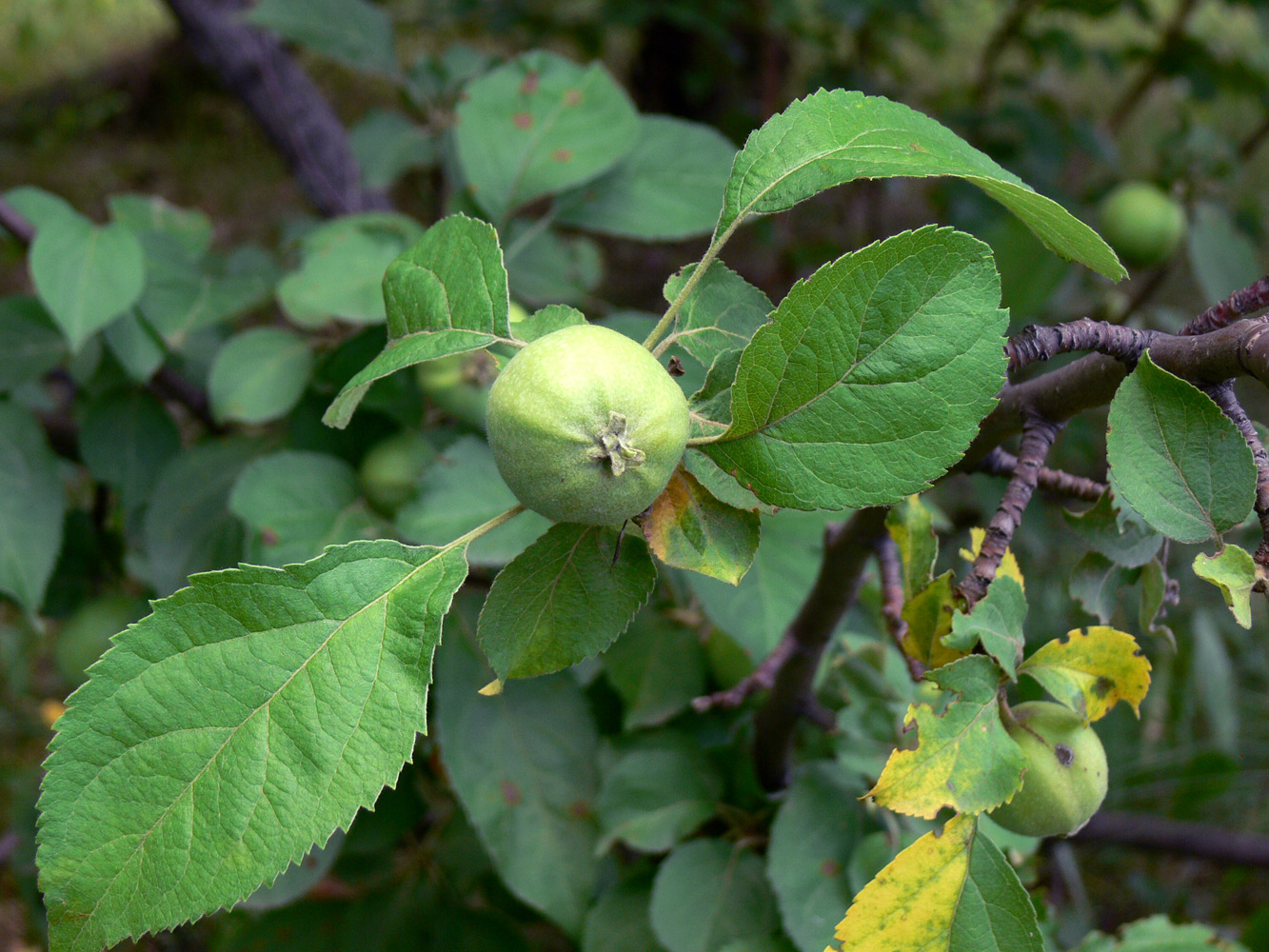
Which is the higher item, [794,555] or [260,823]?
[260,823]

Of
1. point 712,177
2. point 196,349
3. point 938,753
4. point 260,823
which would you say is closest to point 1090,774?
point 938,753

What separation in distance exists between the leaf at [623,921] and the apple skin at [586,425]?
1.86ft

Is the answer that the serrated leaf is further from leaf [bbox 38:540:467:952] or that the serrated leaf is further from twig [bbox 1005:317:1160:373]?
leaf [bbox 38:540:467:952]

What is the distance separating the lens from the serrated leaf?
53 cm

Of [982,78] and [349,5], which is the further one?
[982,78]

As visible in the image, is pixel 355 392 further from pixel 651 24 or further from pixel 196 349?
pixel 651 24

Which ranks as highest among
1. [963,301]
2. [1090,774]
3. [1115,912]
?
[963,301]

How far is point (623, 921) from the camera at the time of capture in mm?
854

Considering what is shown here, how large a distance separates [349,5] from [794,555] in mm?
1095

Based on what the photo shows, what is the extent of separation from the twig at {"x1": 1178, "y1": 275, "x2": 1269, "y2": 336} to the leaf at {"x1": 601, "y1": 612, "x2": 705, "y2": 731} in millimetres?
577

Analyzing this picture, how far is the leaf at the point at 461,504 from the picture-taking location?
796mm

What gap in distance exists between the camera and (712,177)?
1034mm

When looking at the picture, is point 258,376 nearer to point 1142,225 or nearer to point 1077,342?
point 1077,342

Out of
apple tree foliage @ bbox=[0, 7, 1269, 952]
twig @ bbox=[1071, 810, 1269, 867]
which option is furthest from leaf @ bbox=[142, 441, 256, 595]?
twig @ bbox=[1071, 810, 1269, 867]
